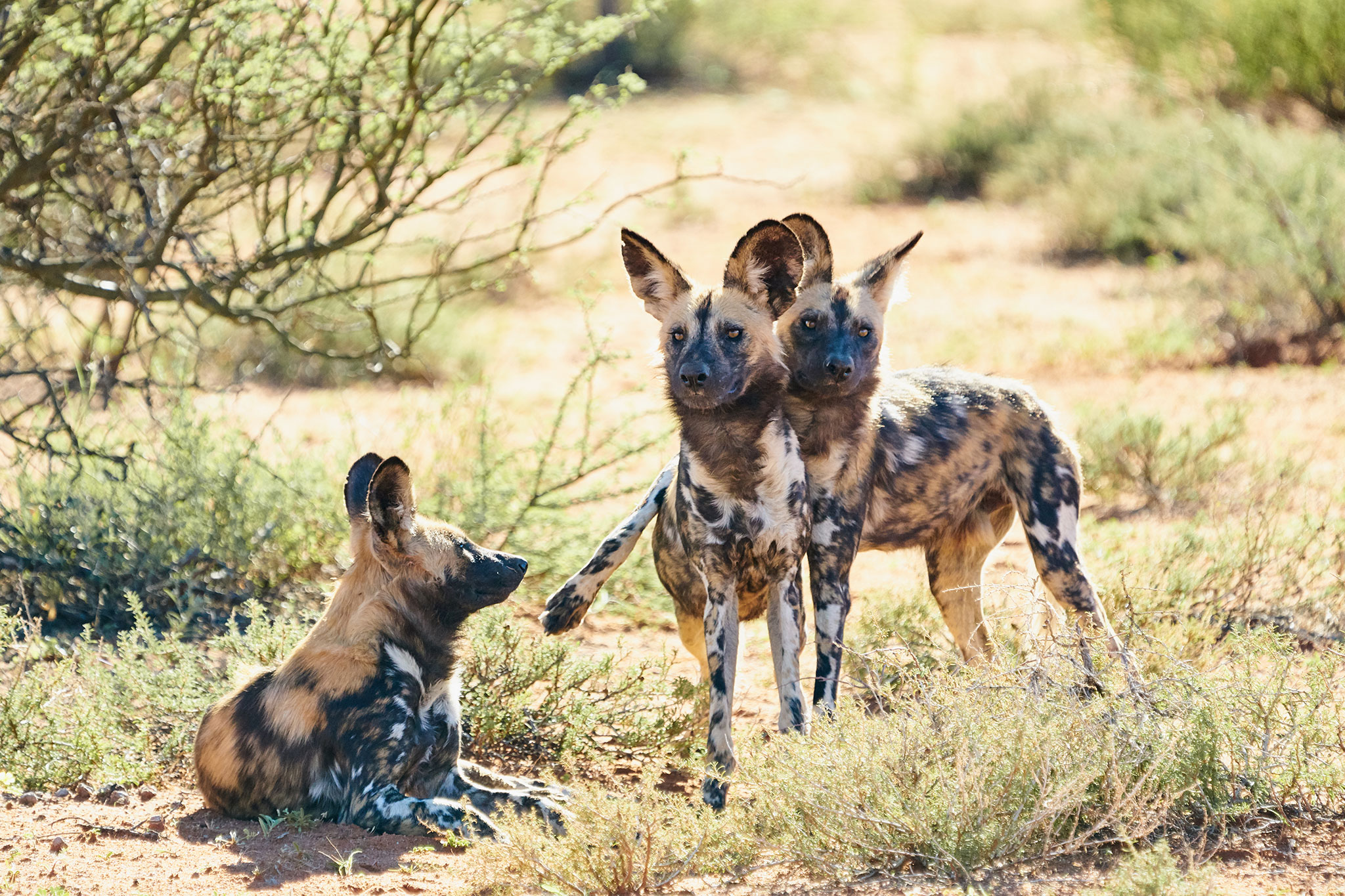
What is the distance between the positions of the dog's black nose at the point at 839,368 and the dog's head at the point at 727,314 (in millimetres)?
153

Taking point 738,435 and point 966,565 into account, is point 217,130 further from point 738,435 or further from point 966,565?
point 966,565

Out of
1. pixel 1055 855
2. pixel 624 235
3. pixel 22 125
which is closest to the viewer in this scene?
pixel 1055 855

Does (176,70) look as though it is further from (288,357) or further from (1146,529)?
(1146,529)

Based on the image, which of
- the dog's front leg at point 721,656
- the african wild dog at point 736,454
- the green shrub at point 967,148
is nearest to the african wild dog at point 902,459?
the african wild dog at point 736,454

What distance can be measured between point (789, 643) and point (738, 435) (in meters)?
0.69

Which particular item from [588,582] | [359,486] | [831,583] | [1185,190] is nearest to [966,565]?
[831,583]

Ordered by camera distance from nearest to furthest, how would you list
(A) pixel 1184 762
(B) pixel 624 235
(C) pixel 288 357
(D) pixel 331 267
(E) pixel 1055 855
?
(E) pixel 1055 855
(A) pixel 1184 762
(B) pixel 624 235
(C) pixel 288 357
(D) pixel 331 267

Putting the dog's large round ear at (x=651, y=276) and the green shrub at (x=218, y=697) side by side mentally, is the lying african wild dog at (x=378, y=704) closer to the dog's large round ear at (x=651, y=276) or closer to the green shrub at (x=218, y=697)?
the green shrub at (x=218, y=697)

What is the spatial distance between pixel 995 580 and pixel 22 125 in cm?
493

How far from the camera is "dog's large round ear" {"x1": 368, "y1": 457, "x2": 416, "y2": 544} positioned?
4.32m

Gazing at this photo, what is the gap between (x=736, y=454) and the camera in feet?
14.5

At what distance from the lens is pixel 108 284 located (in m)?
6.70

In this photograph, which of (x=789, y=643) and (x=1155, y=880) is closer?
(x=1155, y=880)

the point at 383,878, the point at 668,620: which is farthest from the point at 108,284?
the point at 383,878
